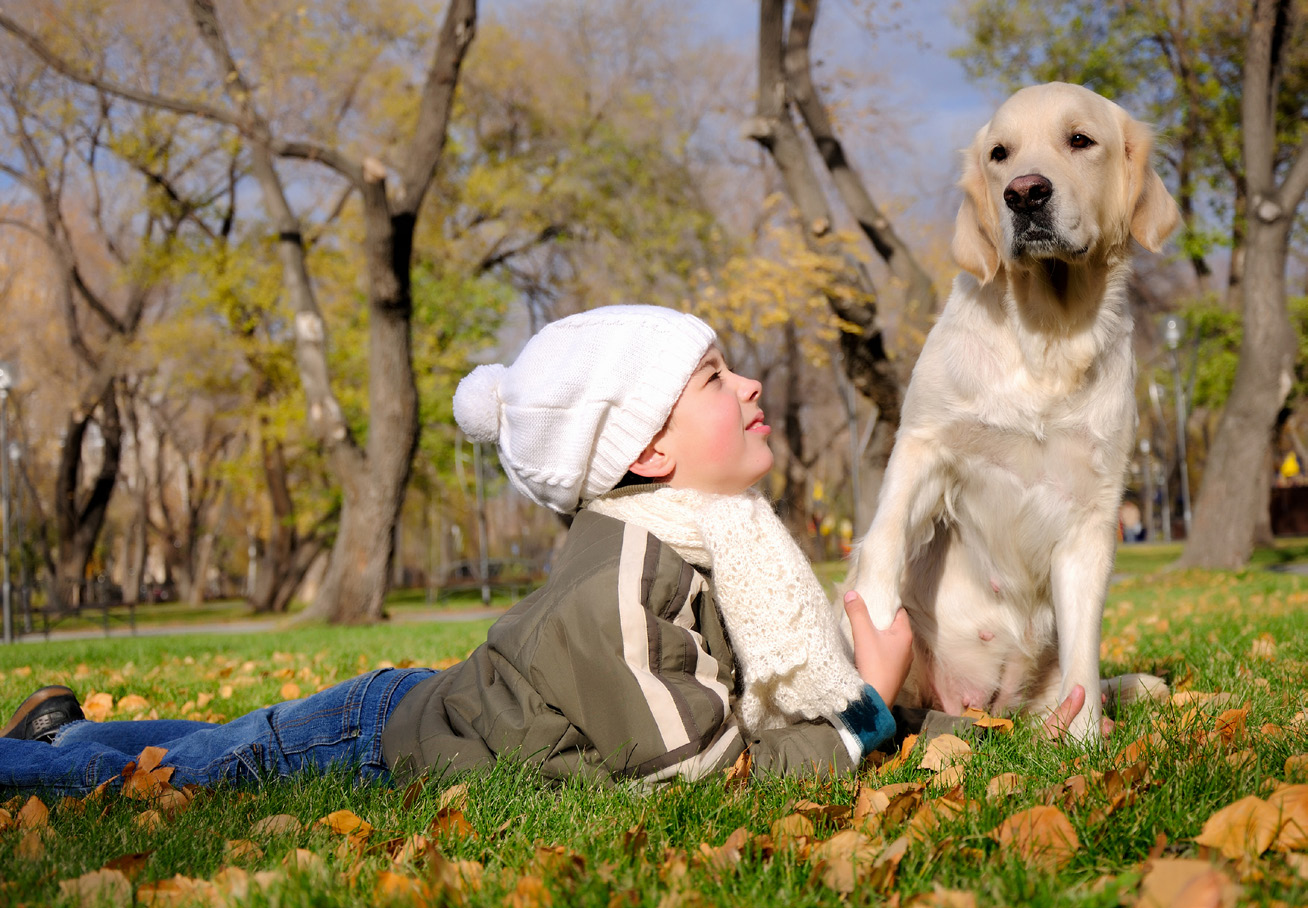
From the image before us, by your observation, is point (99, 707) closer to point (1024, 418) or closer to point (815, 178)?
point (1024, 418)

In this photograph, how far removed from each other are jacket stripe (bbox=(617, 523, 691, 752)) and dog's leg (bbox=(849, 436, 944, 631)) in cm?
102

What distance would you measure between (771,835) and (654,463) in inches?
41.4

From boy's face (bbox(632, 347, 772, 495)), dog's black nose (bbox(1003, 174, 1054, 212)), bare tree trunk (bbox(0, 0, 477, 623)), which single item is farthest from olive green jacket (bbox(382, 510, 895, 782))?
bare tree trunk (bbox(0, 0, 477, 623))

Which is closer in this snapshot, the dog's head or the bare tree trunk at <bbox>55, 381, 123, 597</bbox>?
the dog's head

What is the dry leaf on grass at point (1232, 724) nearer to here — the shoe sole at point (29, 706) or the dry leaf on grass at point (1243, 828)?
the dry leaf on grass at point (1243, 828)

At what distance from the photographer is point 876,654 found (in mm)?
2824

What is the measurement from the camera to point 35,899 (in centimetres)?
171

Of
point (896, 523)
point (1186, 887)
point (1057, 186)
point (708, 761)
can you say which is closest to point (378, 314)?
point (896, 523)

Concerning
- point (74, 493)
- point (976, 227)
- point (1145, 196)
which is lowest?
point (74, 493)

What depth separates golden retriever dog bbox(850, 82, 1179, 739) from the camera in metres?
3.16

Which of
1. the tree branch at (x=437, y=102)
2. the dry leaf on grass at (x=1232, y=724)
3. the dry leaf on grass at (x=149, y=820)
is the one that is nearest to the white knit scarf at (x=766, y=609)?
the dry leaf on grass at (x=1232, y=724)

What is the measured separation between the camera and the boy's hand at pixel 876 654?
2.80 metres

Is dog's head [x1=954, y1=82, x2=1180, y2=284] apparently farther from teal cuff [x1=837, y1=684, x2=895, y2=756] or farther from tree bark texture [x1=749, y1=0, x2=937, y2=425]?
tree bark texture [x1=749, y1=0, x2=937, y2=425]

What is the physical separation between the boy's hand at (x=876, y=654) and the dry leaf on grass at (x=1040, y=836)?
3.20 ft
